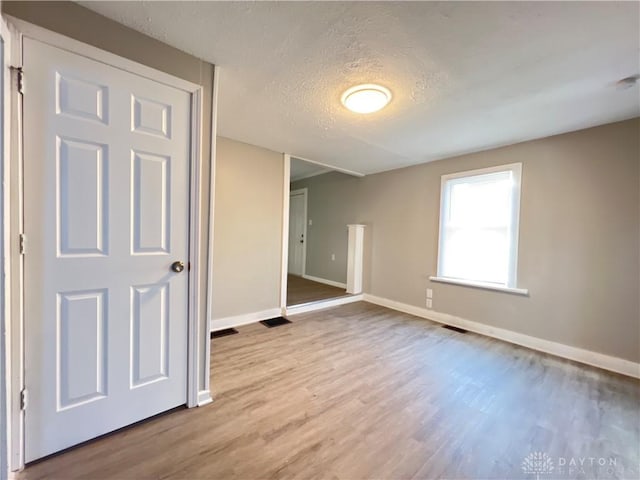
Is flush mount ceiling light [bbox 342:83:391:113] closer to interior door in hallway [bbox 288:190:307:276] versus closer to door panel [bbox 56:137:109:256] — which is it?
door panel [bbox 56:137:109:256]

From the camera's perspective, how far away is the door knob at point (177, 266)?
1.61 m

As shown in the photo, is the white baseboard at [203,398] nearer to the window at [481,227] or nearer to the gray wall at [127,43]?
the gray wall at [127,43]

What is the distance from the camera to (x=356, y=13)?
1305 millimetres

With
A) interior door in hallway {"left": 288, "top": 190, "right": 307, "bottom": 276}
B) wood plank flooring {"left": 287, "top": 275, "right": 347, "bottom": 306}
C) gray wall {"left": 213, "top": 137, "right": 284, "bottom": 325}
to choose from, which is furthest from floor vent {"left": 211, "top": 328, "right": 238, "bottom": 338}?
interior door in hallway {"left": 288, "top": 190, "right": 307, "bottom": 276}

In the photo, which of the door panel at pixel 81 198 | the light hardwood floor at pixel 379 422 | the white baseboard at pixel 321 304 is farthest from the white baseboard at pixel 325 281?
the door panel at pixel 81 198

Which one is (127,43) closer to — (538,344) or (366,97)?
(366,97)

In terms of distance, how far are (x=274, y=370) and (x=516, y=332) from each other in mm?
2632

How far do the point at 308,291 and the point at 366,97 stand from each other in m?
3.49

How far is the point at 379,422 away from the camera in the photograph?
1.64 metres

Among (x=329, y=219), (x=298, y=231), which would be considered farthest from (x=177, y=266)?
(x=298, y=231)

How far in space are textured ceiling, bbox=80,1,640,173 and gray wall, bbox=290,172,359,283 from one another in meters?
2.39

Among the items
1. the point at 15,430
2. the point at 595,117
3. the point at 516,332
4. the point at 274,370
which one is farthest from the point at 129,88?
the point at 516,332

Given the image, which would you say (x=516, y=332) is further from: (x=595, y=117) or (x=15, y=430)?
(x=15, y=430)

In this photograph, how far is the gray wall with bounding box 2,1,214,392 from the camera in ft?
4.00
